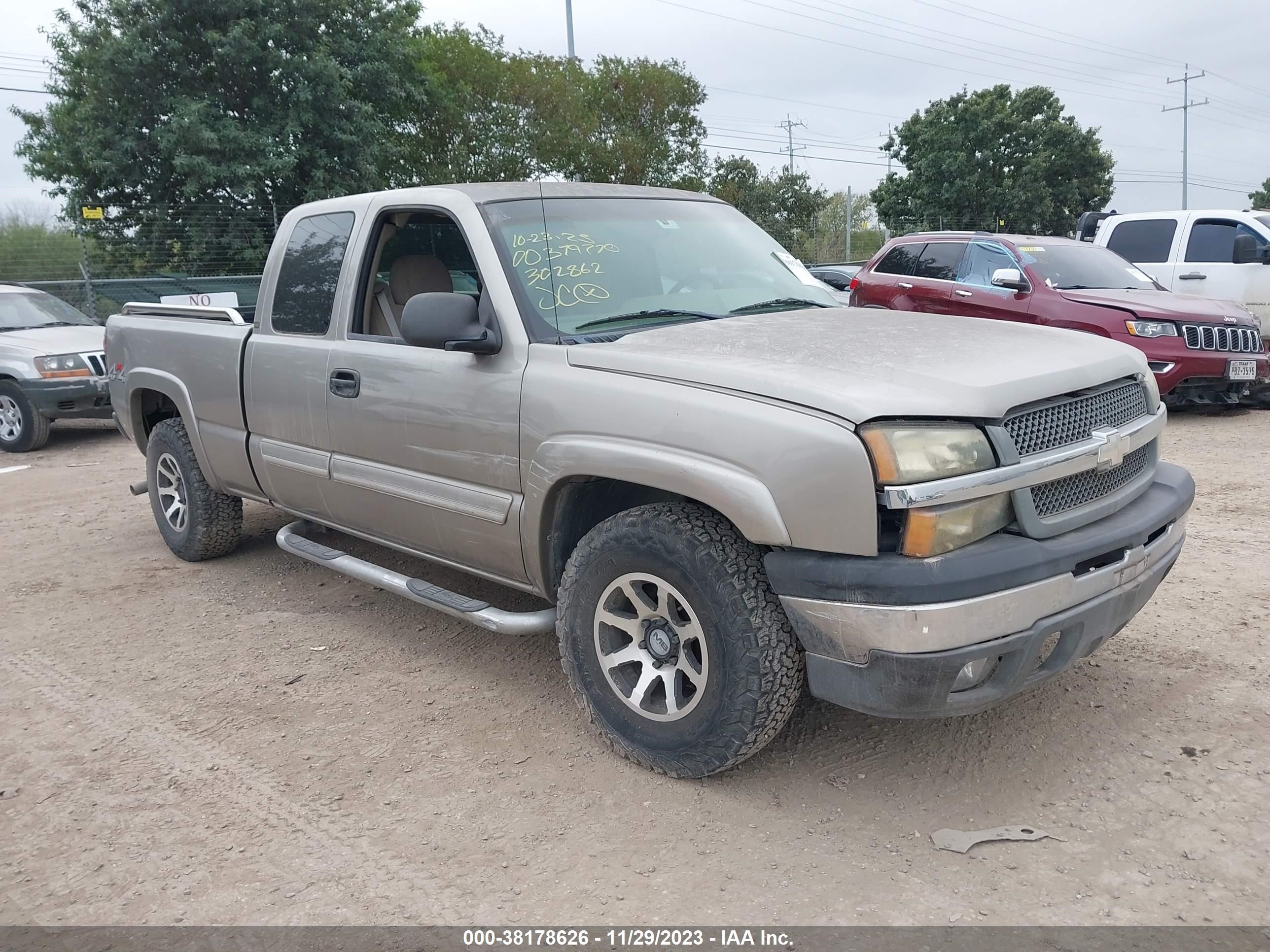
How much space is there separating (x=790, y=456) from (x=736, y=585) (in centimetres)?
41

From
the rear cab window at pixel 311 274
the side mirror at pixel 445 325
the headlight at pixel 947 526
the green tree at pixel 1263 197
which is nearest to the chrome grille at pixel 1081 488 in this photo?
the headlight at pixel 947 526

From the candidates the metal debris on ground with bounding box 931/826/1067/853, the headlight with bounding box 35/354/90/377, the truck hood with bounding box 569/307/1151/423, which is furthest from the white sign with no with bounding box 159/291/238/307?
the metal debris on ground with bounding box 931/826/1067/853

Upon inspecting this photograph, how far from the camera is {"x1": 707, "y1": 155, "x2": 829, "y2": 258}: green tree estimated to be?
33.2 meters

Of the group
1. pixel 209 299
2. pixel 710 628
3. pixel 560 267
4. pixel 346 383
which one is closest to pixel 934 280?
pixel 560 267

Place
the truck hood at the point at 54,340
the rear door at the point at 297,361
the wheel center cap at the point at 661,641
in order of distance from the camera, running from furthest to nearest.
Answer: the truck hood at the point at 54,340 → the rear door at the point at 297,361 → the wheel center cap at the point at 661,641

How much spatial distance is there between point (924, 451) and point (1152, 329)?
7.15m

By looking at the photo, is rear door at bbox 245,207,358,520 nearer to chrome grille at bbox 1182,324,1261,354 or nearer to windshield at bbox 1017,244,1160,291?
windshield at bbox 1017,244,1160,291

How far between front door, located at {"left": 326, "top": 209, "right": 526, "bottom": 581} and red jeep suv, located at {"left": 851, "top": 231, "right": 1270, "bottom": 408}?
5158 mm

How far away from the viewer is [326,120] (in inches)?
867

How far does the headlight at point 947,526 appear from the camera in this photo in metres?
2.56

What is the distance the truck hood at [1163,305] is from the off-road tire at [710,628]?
7.01 metres

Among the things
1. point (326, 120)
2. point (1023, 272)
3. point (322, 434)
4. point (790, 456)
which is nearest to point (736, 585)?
point (790, 456)

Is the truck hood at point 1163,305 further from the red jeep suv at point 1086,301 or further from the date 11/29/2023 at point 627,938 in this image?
the date 11/29/2023 at point 627,938

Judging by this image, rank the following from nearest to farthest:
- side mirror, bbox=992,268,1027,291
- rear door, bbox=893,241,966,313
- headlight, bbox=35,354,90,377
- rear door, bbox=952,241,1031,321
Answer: side mirror, bbox=992,268,1027,291, rear door, bbox=952,241,1031,321, rear door, bbox=893,241,966,313, headlight, bbox=35,354,90,377
